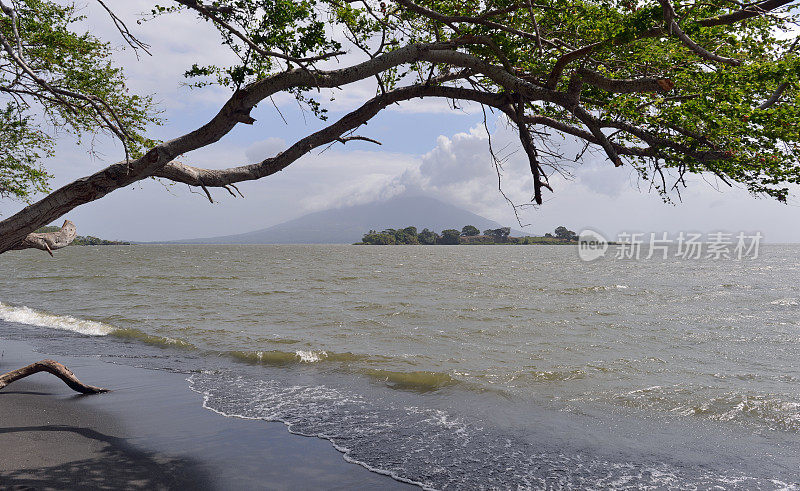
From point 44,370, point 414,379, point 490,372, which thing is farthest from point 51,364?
point 490,372

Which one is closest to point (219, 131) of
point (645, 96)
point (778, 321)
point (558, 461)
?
point (645, 96)

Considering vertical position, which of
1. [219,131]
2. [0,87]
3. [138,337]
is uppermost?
[0,87]

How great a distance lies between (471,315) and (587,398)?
432 inches

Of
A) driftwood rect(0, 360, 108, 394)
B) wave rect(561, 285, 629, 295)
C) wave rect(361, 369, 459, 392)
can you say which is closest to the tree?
driftwood rect(0, 360, 108, 394)

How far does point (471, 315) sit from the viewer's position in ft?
71.4

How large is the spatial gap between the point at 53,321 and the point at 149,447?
1623cm

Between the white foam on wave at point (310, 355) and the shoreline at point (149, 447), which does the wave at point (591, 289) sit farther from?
the shoreline at point (149, 447)

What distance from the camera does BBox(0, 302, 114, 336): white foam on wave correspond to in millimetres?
18055

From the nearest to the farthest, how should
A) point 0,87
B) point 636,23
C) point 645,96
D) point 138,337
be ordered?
1. point 636,23
2. point 645,96
3. point 0,87
4. point 138,337

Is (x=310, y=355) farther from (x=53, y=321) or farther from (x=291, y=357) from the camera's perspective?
(x=53, y=321)

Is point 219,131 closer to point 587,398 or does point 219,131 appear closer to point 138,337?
A: point 587,398

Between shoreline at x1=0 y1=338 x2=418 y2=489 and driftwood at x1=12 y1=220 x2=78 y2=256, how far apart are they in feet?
9.01

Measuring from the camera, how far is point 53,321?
19.8 metres

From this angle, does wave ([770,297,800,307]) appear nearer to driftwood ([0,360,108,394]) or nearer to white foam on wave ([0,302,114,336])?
driftwood ([0,360,108,394])
